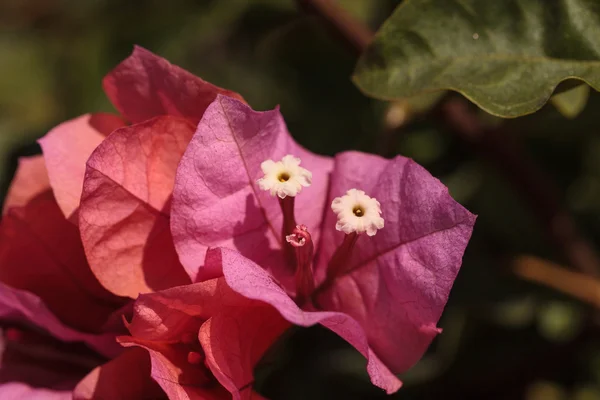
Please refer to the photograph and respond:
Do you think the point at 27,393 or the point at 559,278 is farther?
the point at 559,278

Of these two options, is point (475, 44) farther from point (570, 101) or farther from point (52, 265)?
point (52, 265)

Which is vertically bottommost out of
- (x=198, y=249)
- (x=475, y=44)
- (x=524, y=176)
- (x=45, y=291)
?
(x=524, y=176)

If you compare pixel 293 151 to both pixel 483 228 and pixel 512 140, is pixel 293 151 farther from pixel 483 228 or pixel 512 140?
pixel 483 228

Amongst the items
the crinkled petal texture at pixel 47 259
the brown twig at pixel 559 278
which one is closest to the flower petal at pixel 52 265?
the crinkled petal texture at pixel 47 259

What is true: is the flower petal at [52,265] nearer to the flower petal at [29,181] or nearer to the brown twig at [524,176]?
the flower petal at [29,181]

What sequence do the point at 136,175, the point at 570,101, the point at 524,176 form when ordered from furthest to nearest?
the point at 524,176
the point at 570,101
the point at 136,175

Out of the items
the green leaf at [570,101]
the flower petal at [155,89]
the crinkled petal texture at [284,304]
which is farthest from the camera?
the green leaf at [570,101]

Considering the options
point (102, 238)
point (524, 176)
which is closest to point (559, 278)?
point (524, 176)

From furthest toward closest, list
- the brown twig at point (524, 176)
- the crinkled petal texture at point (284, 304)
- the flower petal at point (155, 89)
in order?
the brown twig at point (524, 176) < the flower petal at point (155, 89) < the crinkled petal texture at point (284, 304)
